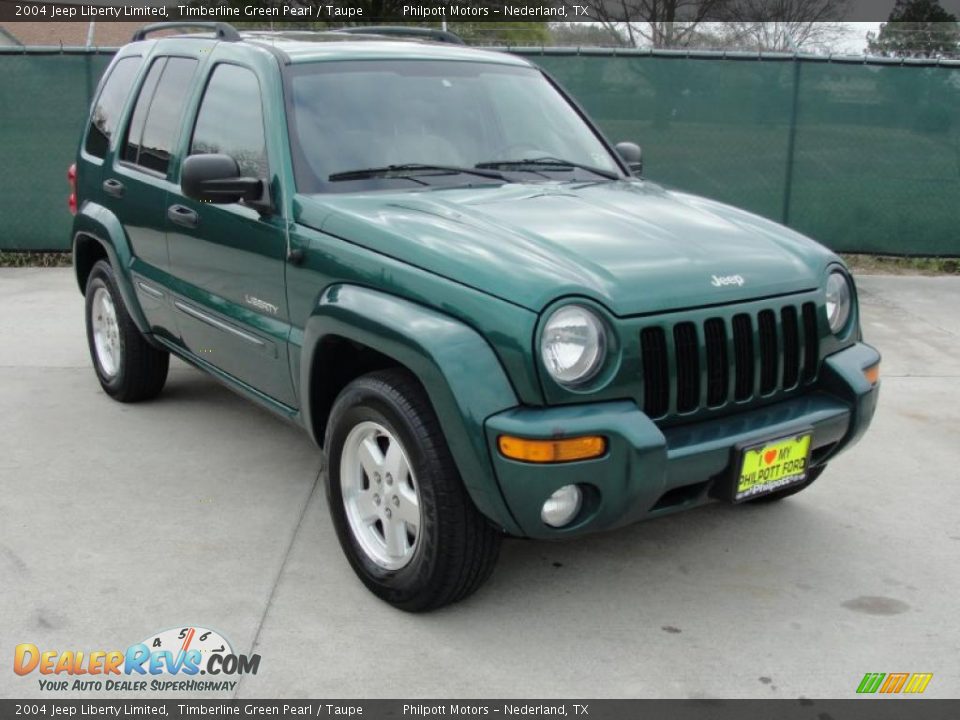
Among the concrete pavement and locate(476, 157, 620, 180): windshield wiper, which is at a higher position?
locate(476, 157, 620, 180): windshield wiper

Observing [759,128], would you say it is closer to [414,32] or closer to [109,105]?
[414,32]

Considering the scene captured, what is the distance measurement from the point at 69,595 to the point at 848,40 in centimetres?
1102

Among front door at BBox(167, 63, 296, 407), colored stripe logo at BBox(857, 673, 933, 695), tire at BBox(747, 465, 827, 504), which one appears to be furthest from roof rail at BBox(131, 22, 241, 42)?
colored stripe logo at BBox(857, 673, 933, 695)

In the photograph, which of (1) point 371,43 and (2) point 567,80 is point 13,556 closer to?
(1) point 371,43

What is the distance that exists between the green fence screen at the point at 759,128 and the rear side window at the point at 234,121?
5611mm

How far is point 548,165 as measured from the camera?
4.46 metres

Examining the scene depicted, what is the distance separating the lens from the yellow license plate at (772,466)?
10.8 feet

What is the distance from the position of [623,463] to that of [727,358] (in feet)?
1.91

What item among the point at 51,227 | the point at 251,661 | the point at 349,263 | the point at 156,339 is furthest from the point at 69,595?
the point at 51,227

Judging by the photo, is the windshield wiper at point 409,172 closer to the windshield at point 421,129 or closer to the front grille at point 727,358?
the windshield at point 421,129

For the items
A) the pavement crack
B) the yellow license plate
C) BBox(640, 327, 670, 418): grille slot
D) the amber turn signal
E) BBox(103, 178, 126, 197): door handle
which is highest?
BBox(103, 178, 126, 197): door handle

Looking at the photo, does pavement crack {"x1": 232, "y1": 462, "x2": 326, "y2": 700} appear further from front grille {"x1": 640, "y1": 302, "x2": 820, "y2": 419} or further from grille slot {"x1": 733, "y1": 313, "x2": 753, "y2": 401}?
grille slot {"x1": 733, "y1": 313, "x2": 753, "y2": 401}

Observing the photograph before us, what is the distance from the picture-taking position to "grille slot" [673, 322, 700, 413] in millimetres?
3258

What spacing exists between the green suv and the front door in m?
0.01
